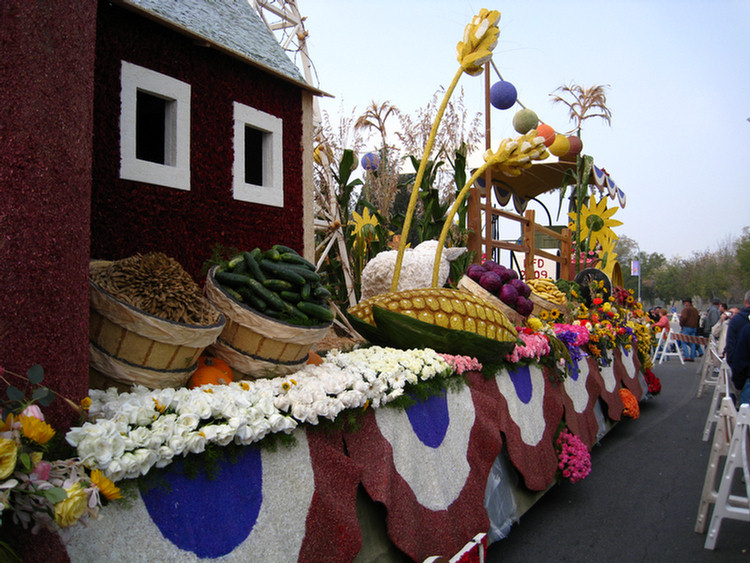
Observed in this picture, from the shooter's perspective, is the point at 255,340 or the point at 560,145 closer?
the point at 255,340

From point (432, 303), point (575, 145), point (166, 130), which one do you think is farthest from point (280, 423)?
point (575, 145)

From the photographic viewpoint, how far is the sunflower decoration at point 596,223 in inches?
385

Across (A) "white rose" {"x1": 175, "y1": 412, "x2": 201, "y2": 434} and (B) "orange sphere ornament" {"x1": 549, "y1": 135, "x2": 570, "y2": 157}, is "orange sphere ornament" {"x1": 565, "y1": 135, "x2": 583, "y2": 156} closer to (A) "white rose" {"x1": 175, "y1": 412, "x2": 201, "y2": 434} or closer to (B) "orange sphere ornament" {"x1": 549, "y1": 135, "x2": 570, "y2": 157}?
(B) "orange sphere ornament" {"x1": 549, "y1": 135, "x2": 570, "y2": 157}

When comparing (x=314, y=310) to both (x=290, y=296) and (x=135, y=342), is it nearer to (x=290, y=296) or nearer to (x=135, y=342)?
(x=290, y=296)

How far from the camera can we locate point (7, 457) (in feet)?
3.68

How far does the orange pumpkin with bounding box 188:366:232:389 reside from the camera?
2062mm

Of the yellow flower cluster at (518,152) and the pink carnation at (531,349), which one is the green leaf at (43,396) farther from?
the yellow flower cluster at (518,152)

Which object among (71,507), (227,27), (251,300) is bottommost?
(71,507)

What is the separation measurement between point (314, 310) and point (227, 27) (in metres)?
2.01

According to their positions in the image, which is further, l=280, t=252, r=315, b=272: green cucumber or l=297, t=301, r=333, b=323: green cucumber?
l=280, t=252, r=315, b=272: green cucumber

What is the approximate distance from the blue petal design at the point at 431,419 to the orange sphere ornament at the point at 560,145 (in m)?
7.98

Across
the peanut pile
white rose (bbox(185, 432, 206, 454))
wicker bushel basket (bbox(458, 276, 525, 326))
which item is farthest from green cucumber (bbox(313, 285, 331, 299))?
wicker bushel basket (bbox(458, 276, 525, 326))

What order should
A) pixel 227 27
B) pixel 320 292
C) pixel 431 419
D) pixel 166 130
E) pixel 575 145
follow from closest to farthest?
pixel 320 292 → pixel 431 419 → pixel 166 130 → pixel 227 27 → pixel 575 145

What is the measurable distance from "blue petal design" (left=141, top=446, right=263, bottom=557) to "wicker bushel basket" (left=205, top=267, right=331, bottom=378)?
0.48 metres
